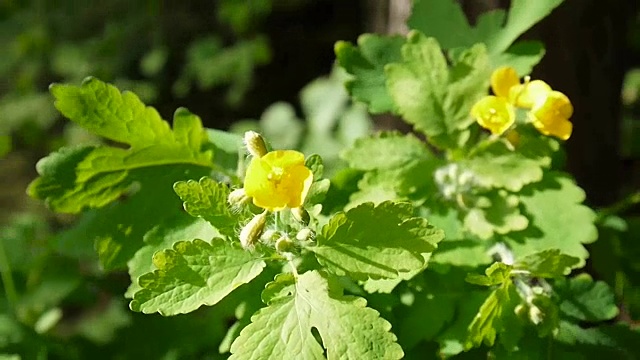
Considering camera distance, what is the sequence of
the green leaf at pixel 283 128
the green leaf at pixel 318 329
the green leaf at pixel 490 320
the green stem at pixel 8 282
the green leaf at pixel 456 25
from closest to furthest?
the green leaf at pixel 318 329 < the green leaf at pixel 490 320 < the green leaf at pixel 456 25 < the green stem at pixel 8 282 < the green leaf at pixel 283 128

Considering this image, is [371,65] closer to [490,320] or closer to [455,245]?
[455,245]

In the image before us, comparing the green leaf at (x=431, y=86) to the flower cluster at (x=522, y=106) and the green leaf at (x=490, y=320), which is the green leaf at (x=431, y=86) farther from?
the green leaf at (x=490, y=320)

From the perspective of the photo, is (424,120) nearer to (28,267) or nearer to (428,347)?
(428,347)

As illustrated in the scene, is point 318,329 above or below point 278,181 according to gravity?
below

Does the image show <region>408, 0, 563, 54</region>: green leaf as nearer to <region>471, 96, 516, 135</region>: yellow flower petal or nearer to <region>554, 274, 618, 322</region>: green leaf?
<region>471, 96, 516, 135</region>: yellow flower petal

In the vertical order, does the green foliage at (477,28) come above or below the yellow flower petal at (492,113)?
above

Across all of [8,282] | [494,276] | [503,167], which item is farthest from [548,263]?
[8,282]

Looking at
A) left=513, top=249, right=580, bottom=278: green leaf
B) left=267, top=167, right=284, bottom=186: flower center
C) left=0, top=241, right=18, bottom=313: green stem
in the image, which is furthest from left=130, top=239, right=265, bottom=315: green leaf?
left=0, top=241, right=18, bottom=313: green stem

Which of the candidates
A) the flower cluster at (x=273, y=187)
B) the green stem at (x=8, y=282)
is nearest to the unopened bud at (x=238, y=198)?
the flower cluster at (x=273, y=187)
